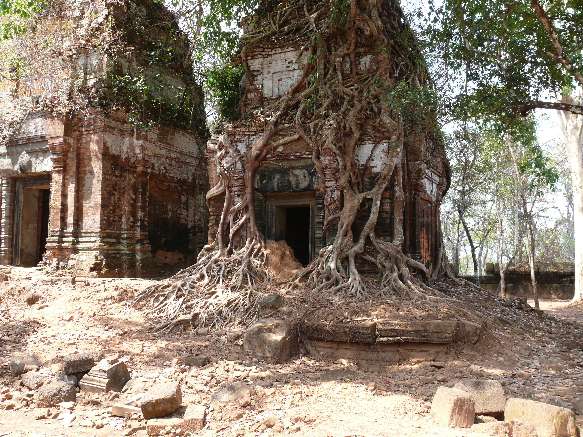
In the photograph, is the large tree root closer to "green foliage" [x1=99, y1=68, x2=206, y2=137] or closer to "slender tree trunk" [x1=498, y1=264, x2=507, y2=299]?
"green foliage" [x1=99, y1=68, x2=206, y2=137]

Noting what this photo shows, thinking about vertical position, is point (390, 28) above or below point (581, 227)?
above

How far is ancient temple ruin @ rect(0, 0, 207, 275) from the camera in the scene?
11445 mm

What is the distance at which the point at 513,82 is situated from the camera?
7.81 metres

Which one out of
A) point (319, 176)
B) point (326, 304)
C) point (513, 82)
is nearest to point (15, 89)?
point (319, 176)

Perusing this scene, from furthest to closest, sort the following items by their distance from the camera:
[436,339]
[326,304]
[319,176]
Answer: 1. [319,176]
2. [326,304]
3. [436,339]

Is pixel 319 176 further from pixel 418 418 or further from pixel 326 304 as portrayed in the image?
pixel 418 418

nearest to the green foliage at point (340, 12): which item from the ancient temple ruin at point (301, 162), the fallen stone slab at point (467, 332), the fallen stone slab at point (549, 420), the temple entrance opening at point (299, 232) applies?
the ancient temple ruin at point (301, 162)

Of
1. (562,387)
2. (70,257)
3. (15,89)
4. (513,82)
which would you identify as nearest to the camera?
(562,387)

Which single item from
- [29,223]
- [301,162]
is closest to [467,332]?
[301,162]

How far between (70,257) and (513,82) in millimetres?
9104

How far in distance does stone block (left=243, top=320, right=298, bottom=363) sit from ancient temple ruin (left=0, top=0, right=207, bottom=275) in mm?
5916

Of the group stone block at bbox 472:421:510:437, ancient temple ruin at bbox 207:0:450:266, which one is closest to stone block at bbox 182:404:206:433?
stone block at bbox 472:421:510:437

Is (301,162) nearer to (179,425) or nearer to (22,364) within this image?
(22,364)

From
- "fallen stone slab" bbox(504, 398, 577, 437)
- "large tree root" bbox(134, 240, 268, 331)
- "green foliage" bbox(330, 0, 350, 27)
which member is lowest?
"fallen stone slab" bbox(504, 398, 577, 437)
